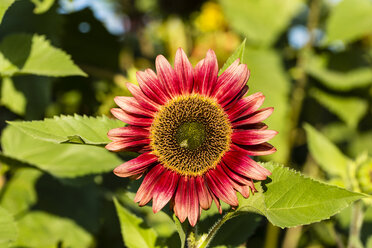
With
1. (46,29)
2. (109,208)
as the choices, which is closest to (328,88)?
(109,208)

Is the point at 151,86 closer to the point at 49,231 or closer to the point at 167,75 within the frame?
the point at 167,75

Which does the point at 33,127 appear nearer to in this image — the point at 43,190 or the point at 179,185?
the point at 179,185

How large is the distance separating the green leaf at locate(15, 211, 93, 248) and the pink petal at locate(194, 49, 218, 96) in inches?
20.8

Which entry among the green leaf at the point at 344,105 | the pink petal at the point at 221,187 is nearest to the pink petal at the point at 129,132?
the pink petal at the point at 221,187

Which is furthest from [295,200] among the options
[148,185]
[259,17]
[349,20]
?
[259,17]

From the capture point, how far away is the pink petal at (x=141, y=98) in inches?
22.6

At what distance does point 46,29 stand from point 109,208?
0.50 meters

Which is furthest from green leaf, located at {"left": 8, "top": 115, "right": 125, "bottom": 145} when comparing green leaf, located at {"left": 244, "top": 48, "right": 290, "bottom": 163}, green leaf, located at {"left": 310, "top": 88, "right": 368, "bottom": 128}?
green leaf, located at {"left": 310, "top": 88, "right": 368, "bottom": 128}

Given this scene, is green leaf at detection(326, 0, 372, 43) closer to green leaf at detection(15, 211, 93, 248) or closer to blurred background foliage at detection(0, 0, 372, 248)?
blurred background foliage at detection(0, 0, 372, 248)

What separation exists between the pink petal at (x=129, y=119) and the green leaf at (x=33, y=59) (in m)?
0.16

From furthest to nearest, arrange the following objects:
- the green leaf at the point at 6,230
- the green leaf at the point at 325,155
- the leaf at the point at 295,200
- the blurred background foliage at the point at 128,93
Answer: the green leaf at the point at 325,155 < the blurred background foliage at the point at 128,93 < the green leaf at the point at 6,230 < the leaf at the point at 295,200

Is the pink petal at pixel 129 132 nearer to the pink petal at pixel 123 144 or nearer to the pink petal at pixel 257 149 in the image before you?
the pink petal at pixel 123 144

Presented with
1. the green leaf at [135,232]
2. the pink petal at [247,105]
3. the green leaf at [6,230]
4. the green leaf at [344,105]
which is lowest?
the green leaf at [6,230]

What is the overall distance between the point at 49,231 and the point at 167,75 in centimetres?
58
